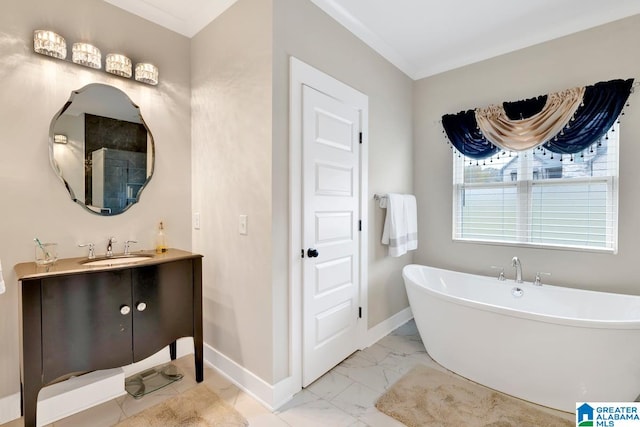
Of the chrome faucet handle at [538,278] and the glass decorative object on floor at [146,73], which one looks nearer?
the glass decorative object on floor at [146,73]

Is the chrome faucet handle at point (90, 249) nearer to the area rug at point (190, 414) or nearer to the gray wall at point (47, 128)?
the gray wall at point (47, 128)

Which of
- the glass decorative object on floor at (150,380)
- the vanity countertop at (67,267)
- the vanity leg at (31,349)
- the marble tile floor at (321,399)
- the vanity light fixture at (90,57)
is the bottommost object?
the marble tile floor at (321,399)

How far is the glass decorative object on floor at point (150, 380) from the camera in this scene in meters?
2.02

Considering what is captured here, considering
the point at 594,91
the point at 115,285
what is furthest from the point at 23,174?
the point at 594,91

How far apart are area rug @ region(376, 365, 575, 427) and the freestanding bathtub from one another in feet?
0.36

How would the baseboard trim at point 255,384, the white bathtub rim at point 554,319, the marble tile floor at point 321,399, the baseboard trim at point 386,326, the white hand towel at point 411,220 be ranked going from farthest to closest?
1. the white hand towel at point 411,220
2. the baseboard trim at point 386,326
3. the baseboard trim at point 255,384
4. the marble tile floor at point 321,399
5. the white bathtub rim at point 554,319

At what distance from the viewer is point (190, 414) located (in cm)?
180

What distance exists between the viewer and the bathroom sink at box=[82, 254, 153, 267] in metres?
1.89

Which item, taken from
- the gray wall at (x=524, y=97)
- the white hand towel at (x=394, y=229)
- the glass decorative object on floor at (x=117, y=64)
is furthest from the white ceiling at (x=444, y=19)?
the white hand towel at (x=394, y=229)

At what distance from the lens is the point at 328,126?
2213 millimetres

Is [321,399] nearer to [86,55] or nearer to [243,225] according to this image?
[243,225]

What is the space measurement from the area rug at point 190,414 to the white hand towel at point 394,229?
1.75m

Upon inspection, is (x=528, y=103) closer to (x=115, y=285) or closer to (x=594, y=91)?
(x=594, y=91)

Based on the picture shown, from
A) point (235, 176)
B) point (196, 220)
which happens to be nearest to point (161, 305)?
point (196, 220)
